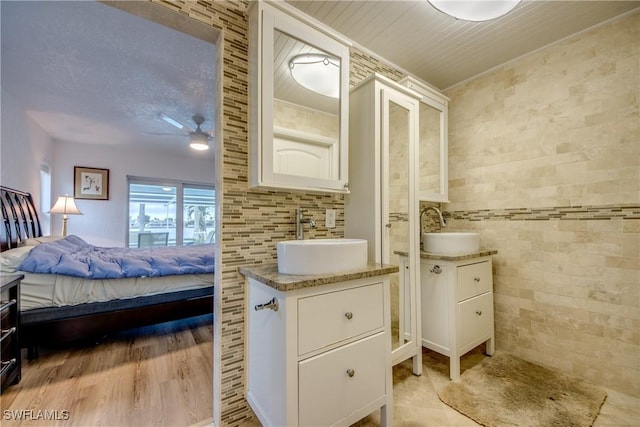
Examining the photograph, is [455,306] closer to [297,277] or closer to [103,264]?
[297,277]

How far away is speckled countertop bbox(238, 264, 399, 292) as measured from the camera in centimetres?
102

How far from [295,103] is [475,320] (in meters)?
1.92

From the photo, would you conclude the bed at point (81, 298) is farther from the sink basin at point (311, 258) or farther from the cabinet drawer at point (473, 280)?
the cabinet drawer at point (473, 280)

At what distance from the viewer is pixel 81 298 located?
6.75ft

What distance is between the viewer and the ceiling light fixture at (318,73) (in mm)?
1489

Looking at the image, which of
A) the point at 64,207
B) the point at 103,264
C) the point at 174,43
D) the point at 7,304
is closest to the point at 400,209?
the point at 174,43

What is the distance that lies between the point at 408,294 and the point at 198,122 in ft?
10.2

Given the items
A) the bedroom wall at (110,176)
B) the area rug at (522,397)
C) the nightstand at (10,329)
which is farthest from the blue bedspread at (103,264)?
the area rug at (522,397)

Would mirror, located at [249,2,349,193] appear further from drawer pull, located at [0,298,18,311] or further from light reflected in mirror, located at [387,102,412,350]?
drawer pull, located at [0,298,18,311]

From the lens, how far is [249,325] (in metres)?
1.35

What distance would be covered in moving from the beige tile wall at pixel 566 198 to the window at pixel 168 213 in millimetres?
4737

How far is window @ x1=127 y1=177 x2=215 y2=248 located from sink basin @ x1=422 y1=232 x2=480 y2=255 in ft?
14.9

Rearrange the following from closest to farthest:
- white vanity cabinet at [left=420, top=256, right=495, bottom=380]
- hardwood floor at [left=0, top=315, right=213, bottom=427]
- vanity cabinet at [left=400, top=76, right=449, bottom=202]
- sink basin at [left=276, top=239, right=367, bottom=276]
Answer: sink basin at [left=276, top=239, right=367, bottom=276] → hardwood floor at [left=0, top=315, right=213, bottom=427] → white vanity cabinet at [left=420, top=256, right=495, bottom=380] → vanity cabinet at [left=400, top=76, right=449, bottom=202]

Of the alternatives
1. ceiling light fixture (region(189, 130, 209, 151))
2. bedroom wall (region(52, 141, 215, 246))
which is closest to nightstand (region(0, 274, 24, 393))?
ceiling light fixture (region(189, 130, 209, 151))
